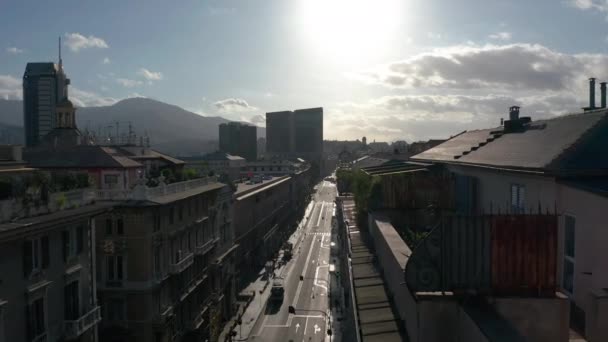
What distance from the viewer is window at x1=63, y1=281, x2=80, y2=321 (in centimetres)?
1897

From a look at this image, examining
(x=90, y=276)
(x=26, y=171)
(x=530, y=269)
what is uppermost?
(x=26, y=171)

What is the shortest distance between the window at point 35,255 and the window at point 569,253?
16.3 metres

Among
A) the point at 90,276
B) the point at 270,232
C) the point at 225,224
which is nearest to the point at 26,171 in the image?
the point at 90,276

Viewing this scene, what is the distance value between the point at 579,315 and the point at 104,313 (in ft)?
84.1

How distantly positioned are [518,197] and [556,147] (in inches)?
71.6

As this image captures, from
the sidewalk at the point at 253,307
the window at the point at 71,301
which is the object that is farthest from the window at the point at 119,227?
the sidewalk at the point at 253,307

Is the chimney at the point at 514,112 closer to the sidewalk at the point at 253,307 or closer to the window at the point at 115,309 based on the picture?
the window at the point at 115,309

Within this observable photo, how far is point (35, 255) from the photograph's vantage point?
1686 centimetres

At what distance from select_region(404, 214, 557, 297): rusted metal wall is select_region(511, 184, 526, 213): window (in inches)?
154

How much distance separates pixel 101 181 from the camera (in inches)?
1224

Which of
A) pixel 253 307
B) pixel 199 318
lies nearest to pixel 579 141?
pixel 199 318

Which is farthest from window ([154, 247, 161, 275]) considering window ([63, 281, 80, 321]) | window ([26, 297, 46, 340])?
window ([26, 297, 46, 340])

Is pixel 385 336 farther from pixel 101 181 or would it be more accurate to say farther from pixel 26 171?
pixel 101 181

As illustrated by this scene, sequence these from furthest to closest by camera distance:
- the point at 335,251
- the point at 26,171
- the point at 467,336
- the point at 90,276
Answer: the point at 335,251 → the point at 90,276 → the point at 26,171 → the point at 467,336
